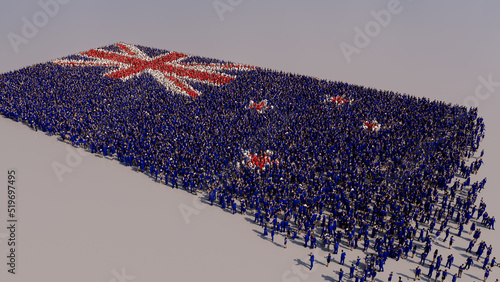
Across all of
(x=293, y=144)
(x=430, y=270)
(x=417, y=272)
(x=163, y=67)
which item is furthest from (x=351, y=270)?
(x=163, y=67)

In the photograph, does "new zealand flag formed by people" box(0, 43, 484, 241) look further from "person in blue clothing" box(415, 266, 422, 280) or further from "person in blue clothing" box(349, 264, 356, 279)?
"person in blue clothing" box(349, 264, 356, 279)

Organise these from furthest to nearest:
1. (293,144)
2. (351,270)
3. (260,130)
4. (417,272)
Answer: (260,130), (293,144), (417,272), (351,270)

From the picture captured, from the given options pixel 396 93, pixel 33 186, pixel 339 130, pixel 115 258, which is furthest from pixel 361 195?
pixel 33 186

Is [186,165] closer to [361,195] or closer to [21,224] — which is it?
[21,224]

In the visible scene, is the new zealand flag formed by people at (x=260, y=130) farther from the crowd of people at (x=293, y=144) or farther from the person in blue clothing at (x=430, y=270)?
the person in blue clothing at (x=430, y=270)

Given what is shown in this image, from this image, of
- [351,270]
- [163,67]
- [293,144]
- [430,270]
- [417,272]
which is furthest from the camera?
[163,67]

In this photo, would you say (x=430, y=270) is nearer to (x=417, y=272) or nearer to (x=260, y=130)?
(x=417, y=272)

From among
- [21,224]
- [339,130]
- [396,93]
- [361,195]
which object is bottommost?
[21,224]

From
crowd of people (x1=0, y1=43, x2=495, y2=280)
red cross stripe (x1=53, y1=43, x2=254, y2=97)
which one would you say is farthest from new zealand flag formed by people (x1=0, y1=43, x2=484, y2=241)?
red cross stripe (x1=53, y1=43, x2=254, y2=97)

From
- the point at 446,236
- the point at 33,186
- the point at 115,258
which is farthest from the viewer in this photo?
the point at 33,186
